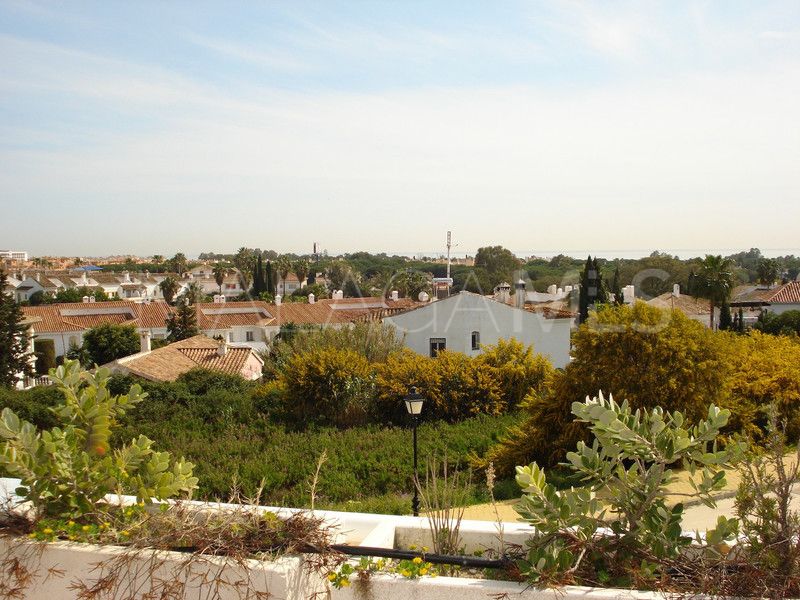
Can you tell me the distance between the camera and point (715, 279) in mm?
36281

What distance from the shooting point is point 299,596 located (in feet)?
9.22

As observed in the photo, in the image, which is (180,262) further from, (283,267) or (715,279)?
(715,279)

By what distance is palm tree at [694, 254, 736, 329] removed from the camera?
36344 millimetres

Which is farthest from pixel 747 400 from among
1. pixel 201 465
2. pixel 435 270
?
pixel 435 270

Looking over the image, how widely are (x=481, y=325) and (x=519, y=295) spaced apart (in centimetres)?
229

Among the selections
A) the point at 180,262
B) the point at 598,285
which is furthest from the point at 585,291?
the point at 180,262

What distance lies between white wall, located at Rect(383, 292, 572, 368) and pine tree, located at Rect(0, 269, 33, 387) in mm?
17994

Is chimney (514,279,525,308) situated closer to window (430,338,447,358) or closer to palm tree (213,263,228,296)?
window (430,338,447,358)

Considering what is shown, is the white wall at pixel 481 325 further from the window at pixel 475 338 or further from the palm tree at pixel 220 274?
the palm tree at pixel 220 274

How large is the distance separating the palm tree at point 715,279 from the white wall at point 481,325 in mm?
13610

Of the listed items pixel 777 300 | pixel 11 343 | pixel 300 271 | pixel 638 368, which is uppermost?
pixel 300 271

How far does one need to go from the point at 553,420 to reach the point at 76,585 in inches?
305

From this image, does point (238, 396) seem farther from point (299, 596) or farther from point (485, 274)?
point (485, 274)

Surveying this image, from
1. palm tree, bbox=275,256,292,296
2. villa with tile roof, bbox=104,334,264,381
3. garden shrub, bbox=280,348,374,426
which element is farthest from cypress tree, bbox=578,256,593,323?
palm tree, bbox=275,256,292,296
